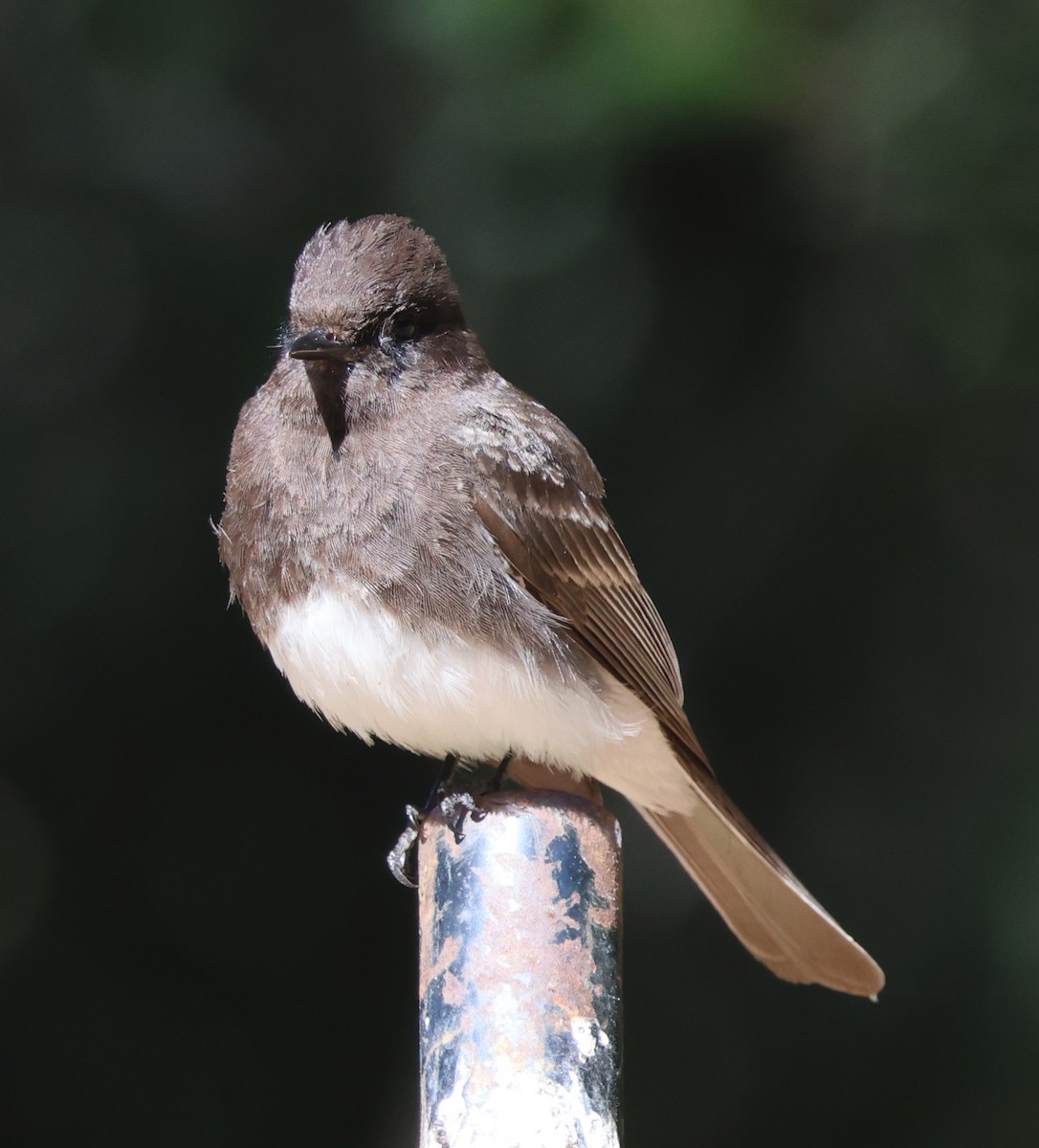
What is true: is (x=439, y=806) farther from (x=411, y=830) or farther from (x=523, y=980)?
(x=523, y=980)

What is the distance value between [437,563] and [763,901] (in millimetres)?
915

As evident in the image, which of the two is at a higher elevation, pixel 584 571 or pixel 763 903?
pixel 584 571

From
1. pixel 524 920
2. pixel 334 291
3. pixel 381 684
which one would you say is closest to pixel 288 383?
pixel 334 291

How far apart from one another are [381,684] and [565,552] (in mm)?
448

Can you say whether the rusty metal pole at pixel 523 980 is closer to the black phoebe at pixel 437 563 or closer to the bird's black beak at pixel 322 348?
the black phoebe at pixel 437 563

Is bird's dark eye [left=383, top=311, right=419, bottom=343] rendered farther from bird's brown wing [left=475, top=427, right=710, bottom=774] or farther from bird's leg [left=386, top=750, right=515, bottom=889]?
bird's leg [left=386, top=750, right=515, bottom=889]

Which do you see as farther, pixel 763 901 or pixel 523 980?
pixel 763 901

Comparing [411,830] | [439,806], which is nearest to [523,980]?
[439,806]

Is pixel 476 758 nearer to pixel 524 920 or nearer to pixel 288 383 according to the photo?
pixel 288 383

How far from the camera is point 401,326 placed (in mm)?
2836

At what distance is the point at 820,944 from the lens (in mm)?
2914

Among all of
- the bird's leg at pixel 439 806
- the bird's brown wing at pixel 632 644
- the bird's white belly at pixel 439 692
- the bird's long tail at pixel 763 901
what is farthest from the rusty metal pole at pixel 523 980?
the bird's long tail at pixel 763 901

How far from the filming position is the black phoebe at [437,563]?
8.64ft

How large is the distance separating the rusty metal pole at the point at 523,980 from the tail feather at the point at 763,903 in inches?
36.0
